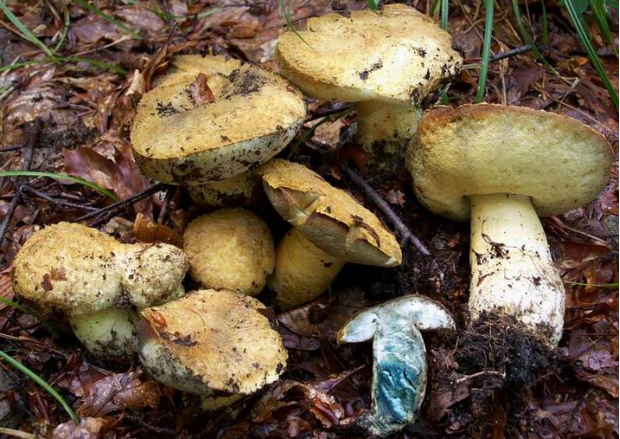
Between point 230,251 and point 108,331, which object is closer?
point 108,331

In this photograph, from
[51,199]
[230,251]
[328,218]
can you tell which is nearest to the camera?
[328,218]

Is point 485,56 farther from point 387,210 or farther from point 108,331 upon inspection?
point 108,331

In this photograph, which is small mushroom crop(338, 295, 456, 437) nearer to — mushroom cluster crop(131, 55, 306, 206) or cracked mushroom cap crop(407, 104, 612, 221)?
cracked mushroom cap crop(407, 104, 612, 221)

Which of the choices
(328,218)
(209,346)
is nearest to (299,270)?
(328,218)

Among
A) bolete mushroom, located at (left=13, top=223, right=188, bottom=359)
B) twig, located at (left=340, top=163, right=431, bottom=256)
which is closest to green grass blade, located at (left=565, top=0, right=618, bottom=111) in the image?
twig, located at (left=340, top=163, right=431, bottom=256)

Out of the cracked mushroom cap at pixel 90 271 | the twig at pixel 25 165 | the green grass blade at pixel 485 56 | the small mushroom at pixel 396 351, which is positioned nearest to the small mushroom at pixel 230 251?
the cracked mushroom cap at pixel 90 271

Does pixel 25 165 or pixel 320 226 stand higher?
pixel 320 226

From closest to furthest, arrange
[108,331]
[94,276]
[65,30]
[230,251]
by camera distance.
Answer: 1. [94,276]
2. [108,331]
3. [230,251]
4. [65,30]

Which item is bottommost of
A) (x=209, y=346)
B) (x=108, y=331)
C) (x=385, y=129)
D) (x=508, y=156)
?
(x=108, y=331)
